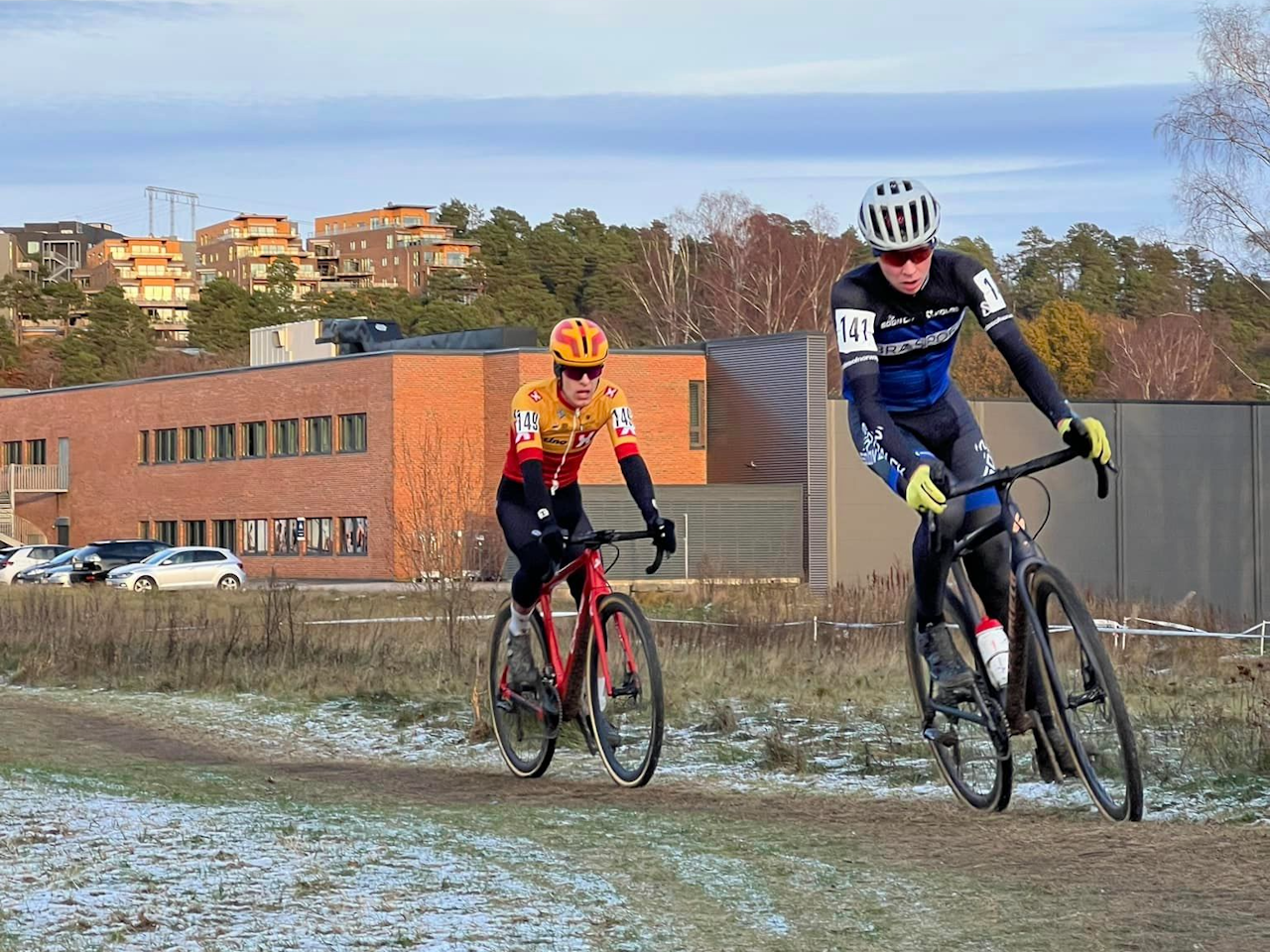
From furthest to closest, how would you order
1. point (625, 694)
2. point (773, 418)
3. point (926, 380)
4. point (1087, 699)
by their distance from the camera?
point (773, 418)
point (625, 694)
point (926, 380)
point (1087, 699)

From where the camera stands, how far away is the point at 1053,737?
281 inches

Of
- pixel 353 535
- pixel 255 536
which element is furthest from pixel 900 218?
pixel 255 536

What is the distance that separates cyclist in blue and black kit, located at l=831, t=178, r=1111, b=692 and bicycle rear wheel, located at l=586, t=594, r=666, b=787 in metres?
1.56

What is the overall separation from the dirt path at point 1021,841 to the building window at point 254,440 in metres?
65.8

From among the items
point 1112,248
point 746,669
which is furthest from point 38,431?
point 1112,248

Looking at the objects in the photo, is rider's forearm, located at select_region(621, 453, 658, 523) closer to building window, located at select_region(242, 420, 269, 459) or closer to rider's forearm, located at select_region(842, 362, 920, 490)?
rider's forearm, located at select_region(842, 362, 920, 490)

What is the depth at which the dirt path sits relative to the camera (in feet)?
18.9

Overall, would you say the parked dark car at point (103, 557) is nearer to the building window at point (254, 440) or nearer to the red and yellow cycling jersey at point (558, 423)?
the building window at point (254, 440)

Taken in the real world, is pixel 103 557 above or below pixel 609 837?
below

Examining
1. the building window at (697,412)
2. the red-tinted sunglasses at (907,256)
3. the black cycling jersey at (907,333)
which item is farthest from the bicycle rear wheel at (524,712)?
the building window at (697,412)

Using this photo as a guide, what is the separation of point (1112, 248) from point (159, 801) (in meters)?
162

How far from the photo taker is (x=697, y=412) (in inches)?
2800

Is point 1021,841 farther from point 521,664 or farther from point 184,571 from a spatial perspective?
point 184,571

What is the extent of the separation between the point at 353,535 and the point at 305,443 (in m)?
5.43
